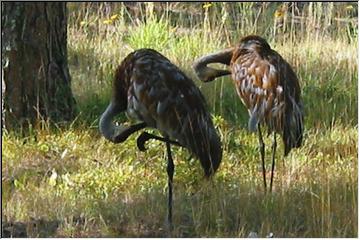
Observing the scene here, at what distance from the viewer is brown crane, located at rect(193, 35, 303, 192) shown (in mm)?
3586

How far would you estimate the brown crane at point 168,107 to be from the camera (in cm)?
348

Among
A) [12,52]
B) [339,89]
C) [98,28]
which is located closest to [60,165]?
[12,52]

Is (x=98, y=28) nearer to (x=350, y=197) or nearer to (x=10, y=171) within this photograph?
(x=10, y=171)

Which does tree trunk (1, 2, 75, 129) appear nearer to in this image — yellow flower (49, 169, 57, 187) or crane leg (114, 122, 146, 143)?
yellow flower (49, 169, 57, 187)

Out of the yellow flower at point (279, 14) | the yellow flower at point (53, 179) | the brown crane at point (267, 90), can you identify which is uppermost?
the yellow flower at point (279, 14)

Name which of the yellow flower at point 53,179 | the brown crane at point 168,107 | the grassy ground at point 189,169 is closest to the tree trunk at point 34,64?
the grassy ground at point 189,169

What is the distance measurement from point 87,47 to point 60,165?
0.73m

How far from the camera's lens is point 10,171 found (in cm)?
395

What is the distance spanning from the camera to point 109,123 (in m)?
3.67

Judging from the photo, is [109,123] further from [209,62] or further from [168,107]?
[209,62]

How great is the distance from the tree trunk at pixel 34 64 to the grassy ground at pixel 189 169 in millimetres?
94

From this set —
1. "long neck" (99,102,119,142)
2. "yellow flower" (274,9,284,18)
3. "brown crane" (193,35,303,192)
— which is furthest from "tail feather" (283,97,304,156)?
"yellow flower" (274,9,284,18)

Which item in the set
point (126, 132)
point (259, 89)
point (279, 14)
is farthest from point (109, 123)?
point (279, 14)

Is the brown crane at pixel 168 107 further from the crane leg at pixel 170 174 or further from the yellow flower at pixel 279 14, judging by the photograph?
the yellow flower at pixel 279 14
